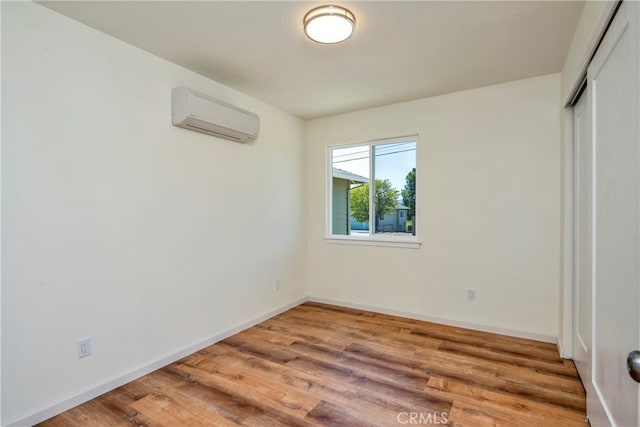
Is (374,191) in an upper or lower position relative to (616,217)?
upper

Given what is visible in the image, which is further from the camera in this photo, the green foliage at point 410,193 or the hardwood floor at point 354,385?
the green foliage at point 410,193

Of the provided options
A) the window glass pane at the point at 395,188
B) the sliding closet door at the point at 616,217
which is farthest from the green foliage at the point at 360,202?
the sliding closet door at the point at 616,217

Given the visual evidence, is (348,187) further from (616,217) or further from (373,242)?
(616,217)

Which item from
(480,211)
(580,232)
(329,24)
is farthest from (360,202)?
(329,24)

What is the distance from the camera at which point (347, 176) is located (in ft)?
13.8

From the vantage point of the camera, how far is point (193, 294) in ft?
9.13

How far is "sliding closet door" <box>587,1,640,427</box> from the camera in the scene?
101 centimetres

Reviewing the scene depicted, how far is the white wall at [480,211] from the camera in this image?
2904mm

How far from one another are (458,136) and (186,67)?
8.83 feet

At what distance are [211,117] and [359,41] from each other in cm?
135

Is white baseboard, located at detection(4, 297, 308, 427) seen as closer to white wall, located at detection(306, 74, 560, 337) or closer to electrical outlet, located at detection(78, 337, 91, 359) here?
electrical outlet, located at detection(78, 337, 91, 359)

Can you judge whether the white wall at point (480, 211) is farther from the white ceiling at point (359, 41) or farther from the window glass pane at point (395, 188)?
the white ceiling at point (359, 41)

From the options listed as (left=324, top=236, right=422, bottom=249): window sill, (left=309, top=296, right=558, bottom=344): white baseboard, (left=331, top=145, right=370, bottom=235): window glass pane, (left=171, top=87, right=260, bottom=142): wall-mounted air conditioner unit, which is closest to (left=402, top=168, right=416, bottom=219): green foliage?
(left=324, top=236, right=422, bottom=249): window sill
